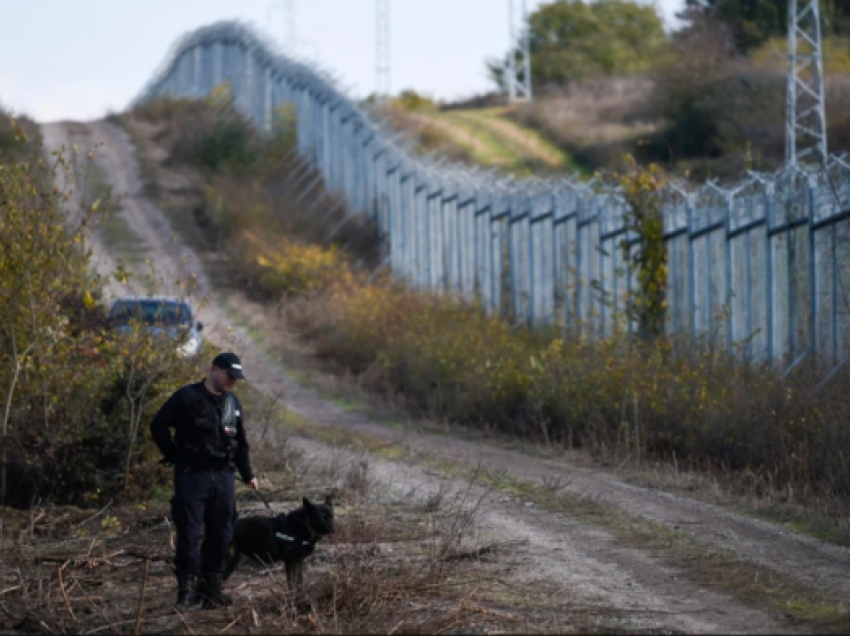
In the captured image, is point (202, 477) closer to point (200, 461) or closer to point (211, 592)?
point (200, 461)

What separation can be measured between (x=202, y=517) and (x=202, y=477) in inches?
9.9

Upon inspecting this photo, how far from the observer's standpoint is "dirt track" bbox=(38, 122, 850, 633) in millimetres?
8281

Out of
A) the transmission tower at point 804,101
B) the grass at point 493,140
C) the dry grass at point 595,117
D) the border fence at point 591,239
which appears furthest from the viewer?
the grass at point 493,140

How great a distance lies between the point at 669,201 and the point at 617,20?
6415cm

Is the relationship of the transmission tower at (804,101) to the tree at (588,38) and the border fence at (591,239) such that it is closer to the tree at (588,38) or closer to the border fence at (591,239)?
the border fence at (591,239)

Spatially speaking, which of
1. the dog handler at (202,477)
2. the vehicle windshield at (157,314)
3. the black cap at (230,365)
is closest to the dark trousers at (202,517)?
the dog handler at (202,477)

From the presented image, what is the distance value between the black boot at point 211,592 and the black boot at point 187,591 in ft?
0.15

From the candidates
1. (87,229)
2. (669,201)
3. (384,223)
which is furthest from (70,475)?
(384,223)

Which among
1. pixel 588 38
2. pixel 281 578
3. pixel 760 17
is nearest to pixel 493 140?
pixel 760 17

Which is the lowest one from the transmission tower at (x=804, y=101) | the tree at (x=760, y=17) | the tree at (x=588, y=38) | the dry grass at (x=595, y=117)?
the transmission tower at (x=804, y=101)

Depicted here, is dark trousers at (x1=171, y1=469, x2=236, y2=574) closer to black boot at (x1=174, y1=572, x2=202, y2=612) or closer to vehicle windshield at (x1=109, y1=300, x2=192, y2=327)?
black boot at (x1=174, y1=572, x2=202, y2=612)

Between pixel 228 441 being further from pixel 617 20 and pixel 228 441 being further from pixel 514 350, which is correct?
pixel 617 20

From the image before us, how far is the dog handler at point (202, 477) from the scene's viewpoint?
8.57 meters

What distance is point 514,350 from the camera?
65.0 feet
